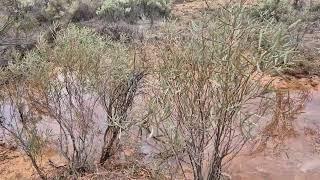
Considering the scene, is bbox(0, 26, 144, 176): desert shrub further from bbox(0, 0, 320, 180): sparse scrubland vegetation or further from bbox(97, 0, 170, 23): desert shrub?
bbox(97, 0, 170, 23): desert shrub

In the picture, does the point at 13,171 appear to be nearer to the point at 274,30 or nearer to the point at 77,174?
the point at 77,174

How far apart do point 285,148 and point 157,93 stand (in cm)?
376

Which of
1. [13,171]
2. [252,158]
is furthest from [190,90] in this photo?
[13,171]

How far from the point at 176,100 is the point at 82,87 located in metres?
2.49

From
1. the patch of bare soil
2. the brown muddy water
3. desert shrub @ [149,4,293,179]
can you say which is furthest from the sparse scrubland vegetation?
the brown muddy water

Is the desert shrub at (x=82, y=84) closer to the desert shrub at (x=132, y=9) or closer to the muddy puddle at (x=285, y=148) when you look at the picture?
the muddy puddle at (x=285, y=148)

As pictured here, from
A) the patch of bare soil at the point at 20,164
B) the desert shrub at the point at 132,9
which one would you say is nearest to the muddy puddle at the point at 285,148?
the patch of bare soil at the point at 20,164

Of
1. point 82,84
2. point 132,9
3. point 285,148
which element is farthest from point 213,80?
point 132,9

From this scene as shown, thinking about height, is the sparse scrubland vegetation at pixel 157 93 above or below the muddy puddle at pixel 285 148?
above

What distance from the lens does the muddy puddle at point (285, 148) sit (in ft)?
26.0

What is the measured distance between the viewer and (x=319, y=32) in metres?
14.6

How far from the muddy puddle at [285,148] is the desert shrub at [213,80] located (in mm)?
1777

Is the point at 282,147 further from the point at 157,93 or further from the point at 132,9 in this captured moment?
the point at 132,9

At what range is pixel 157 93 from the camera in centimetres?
590
